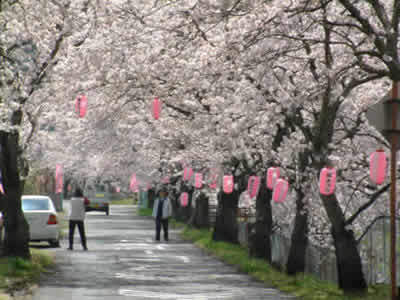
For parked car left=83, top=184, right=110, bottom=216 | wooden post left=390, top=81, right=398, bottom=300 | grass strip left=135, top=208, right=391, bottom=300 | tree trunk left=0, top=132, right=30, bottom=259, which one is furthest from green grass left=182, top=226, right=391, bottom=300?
parked car left=83, top=184, right=110, bottom=216

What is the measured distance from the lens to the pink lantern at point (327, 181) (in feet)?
53.3

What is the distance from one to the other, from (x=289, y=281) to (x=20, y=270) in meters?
5.36

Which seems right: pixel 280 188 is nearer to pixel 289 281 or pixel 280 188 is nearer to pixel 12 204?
pixel 289 281

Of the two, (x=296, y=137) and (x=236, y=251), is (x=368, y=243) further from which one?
(x=236, y=251)

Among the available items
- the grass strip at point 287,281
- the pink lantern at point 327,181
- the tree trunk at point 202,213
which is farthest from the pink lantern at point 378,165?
the tree trunk at point 202,213

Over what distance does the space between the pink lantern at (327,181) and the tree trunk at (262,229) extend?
23.8 ft

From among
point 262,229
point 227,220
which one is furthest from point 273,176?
point 227,220

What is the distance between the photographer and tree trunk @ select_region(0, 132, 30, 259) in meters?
19.9

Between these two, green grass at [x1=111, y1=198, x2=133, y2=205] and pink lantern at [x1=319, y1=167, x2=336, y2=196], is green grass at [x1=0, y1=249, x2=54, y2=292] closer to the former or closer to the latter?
pink lantern at [x1=319, y1=167, x2=336, y2=196]

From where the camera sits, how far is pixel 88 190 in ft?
228

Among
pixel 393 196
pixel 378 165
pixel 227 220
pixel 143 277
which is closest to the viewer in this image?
pixel 393 196

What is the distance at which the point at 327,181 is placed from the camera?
1622cm

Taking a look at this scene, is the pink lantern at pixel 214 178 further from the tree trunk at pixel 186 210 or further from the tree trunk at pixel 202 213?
the tree trunk at pixel 186 210

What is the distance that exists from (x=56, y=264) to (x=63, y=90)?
4329 millimetres
